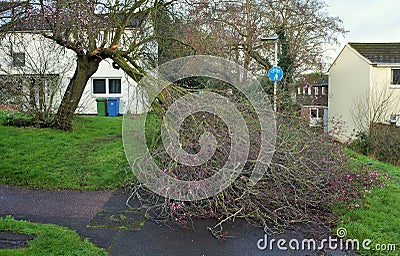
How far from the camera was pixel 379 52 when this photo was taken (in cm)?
2108

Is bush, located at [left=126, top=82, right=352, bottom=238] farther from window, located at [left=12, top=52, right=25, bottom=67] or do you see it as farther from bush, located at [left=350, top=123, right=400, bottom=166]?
bush, located at [left=350, top=123, right=400, bottom=166]

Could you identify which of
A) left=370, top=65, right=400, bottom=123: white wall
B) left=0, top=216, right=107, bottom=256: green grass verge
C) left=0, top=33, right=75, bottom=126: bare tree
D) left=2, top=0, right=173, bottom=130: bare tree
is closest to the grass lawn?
left=0, top=33, right=75, bottom=126: bare tree

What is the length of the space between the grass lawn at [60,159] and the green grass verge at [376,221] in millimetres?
3977

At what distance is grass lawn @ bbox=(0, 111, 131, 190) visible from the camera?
682 centimetres

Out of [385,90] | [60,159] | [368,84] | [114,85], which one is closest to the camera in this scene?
[60,159]

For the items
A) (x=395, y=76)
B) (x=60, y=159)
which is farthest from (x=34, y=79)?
(x=395, y=76)

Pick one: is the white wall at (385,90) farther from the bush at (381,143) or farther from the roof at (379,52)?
the bush at (381,143)

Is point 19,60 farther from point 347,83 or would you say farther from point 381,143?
point 347,83

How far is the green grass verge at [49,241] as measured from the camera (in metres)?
3.77

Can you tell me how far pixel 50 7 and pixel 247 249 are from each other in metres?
6.03

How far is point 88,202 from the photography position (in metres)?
5.82

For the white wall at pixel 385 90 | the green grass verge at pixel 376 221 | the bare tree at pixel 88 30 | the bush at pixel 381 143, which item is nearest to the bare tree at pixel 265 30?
the bare tree at pixel 88 30

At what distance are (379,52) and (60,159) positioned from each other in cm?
1957

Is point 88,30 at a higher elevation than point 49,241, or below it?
higher
